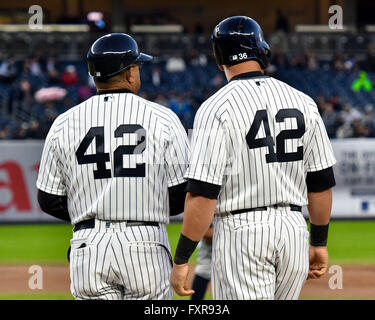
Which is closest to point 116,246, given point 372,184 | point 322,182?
A: point 322,182

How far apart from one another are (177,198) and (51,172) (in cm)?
61

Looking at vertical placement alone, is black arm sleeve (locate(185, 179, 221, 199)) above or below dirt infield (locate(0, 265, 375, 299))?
above

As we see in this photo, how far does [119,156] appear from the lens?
3.28 metres

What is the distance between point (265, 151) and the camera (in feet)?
10.6

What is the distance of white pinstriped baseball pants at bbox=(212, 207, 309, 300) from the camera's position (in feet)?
10.5

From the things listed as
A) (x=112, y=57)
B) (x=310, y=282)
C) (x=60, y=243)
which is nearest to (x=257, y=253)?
(x=112, y=57)

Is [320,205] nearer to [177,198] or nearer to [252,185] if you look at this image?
[252,185]

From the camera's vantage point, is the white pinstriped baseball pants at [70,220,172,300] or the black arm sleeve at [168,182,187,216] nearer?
the white pinstriped baseball pants at [70,220,172,300]

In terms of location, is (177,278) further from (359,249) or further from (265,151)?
(359,249)

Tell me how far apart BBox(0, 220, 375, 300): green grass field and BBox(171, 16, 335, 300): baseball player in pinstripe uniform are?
16.3 feet

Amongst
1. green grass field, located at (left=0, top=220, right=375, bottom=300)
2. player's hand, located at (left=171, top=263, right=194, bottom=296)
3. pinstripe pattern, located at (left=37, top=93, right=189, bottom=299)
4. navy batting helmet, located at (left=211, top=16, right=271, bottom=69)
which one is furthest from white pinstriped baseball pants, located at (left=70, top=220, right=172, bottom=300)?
green grass field, located at (left=0, top=220, right=375, bottom=300)

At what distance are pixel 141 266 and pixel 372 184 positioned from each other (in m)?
10.8

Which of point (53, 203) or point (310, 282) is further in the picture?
point (310, 282)

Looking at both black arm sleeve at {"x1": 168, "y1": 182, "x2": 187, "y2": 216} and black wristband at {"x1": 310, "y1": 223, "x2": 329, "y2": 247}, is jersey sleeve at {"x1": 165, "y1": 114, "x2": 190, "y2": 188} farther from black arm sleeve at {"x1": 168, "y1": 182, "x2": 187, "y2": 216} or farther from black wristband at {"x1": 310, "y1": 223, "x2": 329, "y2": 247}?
black wristband at {"x1": 310, "y1": 223, "x2": 329, "y2": 247}
